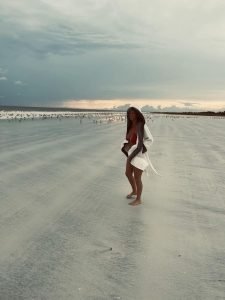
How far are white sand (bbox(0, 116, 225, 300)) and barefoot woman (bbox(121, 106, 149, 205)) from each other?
0.51m

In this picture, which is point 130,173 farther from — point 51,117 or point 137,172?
point 51,117

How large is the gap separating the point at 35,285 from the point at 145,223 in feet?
7.64

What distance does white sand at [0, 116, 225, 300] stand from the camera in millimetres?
3820

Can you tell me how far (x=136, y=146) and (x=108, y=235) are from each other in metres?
1.85

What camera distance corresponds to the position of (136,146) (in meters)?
Result: 6.62

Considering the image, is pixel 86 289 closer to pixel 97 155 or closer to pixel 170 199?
pixel 170 199

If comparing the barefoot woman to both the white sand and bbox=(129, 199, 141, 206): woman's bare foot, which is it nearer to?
bbox=(129, 199, 141, 206): woman's bare foot

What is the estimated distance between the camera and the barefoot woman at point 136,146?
255 inches

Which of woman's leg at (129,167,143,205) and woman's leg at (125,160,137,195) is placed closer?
woman's leg at (129,167,143,205)

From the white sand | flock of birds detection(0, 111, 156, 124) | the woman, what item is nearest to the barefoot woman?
the woman

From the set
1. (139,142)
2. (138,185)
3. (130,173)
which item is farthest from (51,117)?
(139,142)

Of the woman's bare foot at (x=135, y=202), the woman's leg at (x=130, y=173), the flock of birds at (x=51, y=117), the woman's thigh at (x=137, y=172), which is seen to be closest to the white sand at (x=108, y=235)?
the woman's bare foot at (x=135, y=202)

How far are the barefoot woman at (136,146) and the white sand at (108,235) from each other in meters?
0.51

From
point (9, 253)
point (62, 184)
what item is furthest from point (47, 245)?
point (62, 184)
